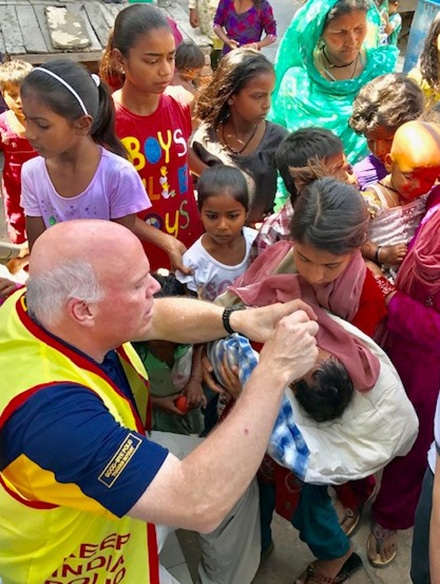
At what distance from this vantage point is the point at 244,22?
16.6ft

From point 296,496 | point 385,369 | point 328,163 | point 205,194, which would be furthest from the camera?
point 205,194

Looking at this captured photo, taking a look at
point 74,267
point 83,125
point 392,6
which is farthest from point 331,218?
point 392,6

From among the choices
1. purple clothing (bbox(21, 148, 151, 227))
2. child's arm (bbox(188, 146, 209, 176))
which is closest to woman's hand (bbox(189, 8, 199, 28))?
child's arm (bbox(188, 146, 209, 176))

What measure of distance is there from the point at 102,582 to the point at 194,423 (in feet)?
2.48

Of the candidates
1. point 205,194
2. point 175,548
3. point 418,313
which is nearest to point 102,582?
point 175,548

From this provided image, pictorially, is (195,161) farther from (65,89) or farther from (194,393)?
(194,393)

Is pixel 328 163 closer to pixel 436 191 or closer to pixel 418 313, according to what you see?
pixel 436 191

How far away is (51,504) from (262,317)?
724 mm

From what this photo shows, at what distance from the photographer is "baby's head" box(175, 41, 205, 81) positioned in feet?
13.0

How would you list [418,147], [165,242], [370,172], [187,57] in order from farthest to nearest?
[187,57]
[370,172]
[165,242]
[418,147]

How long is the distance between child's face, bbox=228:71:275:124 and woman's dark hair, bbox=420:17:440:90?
42.8 inches

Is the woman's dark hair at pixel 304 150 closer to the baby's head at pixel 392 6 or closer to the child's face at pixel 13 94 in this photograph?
the child's face at pixel 13 94

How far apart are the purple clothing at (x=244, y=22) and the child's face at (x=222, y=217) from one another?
3605mm

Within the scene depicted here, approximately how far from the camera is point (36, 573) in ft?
4.20
